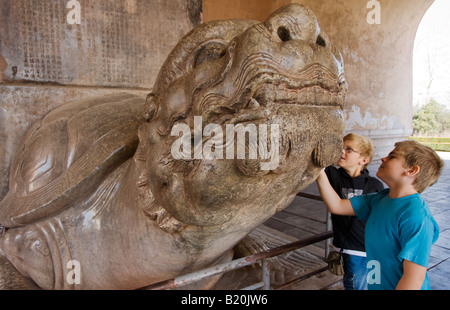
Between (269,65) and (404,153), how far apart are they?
95 centimetres

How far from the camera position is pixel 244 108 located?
0.92 meters

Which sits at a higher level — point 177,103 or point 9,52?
point 9,52

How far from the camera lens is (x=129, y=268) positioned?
4.76 ft

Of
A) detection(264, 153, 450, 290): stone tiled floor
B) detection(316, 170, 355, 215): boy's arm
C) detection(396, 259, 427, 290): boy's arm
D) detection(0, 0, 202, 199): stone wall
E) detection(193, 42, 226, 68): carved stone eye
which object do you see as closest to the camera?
detection(193, 42, 226, 68): carved stone eye

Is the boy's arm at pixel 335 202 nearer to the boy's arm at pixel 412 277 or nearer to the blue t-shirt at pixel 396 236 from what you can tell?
the blue t-shirt at pixel 396 236

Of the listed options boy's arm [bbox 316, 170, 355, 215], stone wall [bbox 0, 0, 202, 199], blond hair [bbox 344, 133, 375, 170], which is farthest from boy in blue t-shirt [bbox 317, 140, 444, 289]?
stone wall [bbox 0, 0, 202, 199]

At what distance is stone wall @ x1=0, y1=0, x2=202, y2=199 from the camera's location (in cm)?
214

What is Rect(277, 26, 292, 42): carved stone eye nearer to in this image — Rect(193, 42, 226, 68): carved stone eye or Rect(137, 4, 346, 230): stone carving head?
Rect(137, 4, 346, 230): stone carving head

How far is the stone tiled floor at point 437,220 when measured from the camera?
2775mm

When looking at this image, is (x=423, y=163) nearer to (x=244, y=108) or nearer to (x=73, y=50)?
(x=244, y=108)

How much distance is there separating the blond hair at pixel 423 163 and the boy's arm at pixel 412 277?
36cm

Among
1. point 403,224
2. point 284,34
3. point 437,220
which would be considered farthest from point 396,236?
point 437,220
